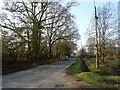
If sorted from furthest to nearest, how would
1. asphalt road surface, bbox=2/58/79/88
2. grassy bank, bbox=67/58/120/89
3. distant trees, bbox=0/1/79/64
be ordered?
distant trees, bbox=0/1/79/64 < asphalt road surface, bbox=2/58/79/88 < grassy bank, bbox=67/58/120/89

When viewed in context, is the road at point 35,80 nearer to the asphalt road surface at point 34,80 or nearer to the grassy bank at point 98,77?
the asphalt road surface at point 34,80

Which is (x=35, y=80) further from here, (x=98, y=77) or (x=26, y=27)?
(x=26, y=27)

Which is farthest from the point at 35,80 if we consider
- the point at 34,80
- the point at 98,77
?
the point at 98,77

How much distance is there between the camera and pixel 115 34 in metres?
29.9

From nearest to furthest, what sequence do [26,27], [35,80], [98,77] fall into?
1. [98,77]
2. [35,80]
3. [26,27]

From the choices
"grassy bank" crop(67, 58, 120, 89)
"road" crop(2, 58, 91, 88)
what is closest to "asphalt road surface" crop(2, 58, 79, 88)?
"road" crop(2, 58, 91, 88)

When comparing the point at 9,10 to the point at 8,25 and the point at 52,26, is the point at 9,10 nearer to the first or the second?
the point at 8,25

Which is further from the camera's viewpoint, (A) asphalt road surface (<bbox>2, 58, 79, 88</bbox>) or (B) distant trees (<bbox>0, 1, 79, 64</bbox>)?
(B) distant trees (<bbox>0, 1, 79, 64</bbox>)

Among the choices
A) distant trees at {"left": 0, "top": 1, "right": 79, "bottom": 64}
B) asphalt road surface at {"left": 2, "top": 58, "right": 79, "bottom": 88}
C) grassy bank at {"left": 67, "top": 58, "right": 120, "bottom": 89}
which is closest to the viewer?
grassy bank at {"left": 67, "top": 58, "right": 120, "bottom": 89}

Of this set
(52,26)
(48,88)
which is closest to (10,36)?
(52,26)

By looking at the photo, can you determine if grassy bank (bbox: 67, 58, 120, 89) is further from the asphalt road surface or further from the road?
the asphalt road surface

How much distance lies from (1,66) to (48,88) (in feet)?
34.5

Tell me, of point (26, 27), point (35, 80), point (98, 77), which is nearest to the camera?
point (98, 77)

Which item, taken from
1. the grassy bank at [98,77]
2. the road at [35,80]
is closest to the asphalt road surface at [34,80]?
the road at [35,80]
